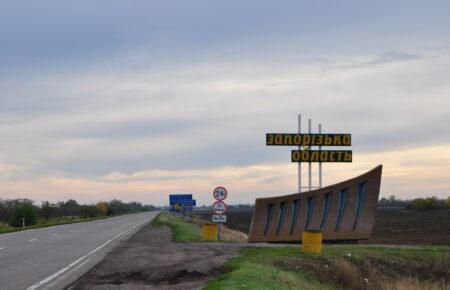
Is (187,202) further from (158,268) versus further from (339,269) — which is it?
(158,268)

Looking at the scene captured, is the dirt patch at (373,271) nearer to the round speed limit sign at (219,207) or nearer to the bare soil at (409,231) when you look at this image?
the round speed limit sign at (219,207)

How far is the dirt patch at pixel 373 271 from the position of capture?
A: 57.8 feet

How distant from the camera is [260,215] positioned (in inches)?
1132

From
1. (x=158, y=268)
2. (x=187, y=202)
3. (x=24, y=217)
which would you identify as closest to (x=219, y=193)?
(x=158, y=268)

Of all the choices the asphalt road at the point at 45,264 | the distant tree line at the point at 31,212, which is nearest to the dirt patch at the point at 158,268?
the asphalt road at the point at 45,264

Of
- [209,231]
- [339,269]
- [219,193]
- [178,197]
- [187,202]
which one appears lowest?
[339,269]

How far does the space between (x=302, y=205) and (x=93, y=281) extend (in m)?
15.2

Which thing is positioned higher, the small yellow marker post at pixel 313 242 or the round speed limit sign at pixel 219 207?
the round speed limit sign at pixel 219 207

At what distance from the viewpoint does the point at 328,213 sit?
28234 millimetres

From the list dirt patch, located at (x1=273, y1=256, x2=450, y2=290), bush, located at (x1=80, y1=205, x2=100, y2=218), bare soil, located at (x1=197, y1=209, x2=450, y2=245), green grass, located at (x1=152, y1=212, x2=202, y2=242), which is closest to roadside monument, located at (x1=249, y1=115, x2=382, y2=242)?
green grass, located at (x1=152, y1=212, x2=202, y2=242)

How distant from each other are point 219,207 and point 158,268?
10796mm

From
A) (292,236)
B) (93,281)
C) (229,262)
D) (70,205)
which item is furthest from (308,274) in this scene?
(70,205)

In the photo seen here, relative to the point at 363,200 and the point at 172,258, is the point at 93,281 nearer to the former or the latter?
the point at 172,258

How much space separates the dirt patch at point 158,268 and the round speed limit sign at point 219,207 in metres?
4.06
